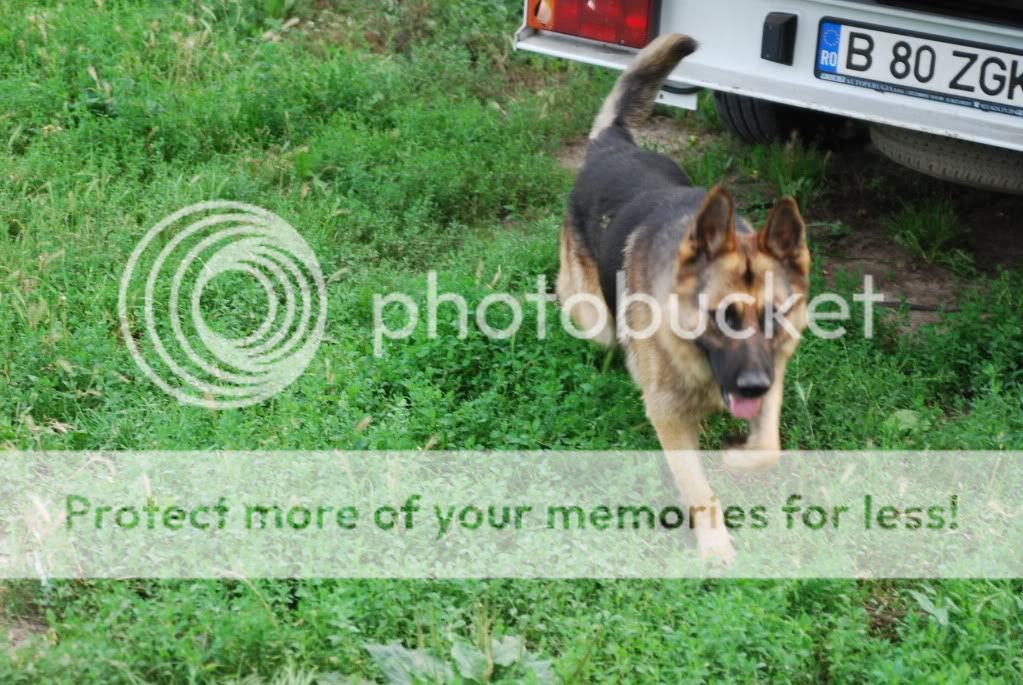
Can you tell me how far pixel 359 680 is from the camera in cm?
334

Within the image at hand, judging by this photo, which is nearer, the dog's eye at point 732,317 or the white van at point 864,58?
the dog's eye at point 732,317

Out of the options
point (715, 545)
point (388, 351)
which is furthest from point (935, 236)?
point (388, 351)

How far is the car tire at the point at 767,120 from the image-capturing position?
6.39 m

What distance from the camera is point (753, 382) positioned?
3707 millimetres

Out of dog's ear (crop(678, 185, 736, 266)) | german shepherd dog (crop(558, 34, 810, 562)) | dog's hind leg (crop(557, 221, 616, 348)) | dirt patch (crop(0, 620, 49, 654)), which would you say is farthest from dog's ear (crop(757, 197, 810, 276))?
dirt patch (crop(0, 620, 49, 654))

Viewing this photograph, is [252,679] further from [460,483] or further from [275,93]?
[275,93]

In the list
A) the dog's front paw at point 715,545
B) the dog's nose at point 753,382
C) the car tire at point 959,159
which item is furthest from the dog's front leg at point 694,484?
the car tire at point 959,159

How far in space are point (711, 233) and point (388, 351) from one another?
5.41 feet

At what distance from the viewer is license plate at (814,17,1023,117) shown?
4.74 m

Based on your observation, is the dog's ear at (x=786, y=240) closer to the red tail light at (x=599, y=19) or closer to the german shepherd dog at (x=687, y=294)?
the german shepherd dog at (x=687, y=294)

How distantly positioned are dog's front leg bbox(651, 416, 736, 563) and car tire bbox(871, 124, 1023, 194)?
1945mm

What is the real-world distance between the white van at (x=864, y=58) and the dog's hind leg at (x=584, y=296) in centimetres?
97

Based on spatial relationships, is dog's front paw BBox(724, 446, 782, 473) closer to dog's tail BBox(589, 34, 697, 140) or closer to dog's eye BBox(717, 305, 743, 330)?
dog's eye BBox(717, 305, 743, 330)

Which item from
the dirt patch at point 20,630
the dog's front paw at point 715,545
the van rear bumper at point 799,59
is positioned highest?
the van rear bumper at point 799,59
